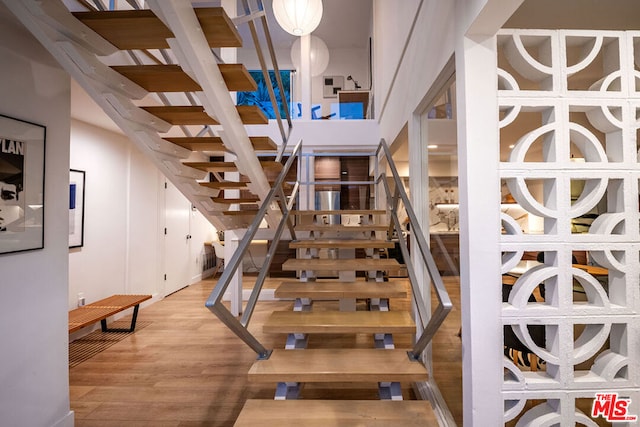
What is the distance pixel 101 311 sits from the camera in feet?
10.8

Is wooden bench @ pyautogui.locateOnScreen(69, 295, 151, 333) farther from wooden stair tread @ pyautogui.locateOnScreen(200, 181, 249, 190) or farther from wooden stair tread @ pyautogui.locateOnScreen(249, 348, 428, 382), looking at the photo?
wooden stair tread @ pyautogui.locateOnScreen(249, 348, 428, 382)

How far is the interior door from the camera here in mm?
5258

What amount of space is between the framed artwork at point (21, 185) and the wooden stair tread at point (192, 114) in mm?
651

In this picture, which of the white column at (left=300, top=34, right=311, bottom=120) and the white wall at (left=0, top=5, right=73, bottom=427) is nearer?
the white wall at (left=0, top=5, right=73, bottom=427)

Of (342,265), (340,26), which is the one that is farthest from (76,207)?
(340,26)

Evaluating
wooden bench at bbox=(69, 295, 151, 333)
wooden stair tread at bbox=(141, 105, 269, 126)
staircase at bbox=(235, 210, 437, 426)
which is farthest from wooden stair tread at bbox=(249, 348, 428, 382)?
wooden bench at bbox=(69, 295, 151, 333)

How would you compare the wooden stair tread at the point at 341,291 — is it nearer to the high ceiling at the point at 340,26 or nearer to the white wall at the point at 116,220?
the white wall at the point at 116,220

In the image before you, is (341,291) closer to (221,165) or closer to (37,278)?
(221,165)

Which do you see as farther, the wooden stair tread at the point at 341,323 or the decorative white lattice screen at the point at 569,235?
the wooden stair tread at the point at 341,323

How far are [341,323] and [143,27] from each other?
1.99 metres

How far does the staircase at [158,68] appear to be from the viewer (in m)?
1.43

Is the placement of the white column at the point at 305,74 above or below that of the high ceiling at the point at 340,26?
below

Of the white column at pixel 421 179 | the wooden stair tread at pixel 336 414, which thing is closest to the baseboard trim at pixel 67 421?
the wooden stair tread at pixel 336 414

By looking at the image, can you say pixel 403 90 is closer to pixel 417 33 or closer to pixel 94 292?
pixel 417 33
